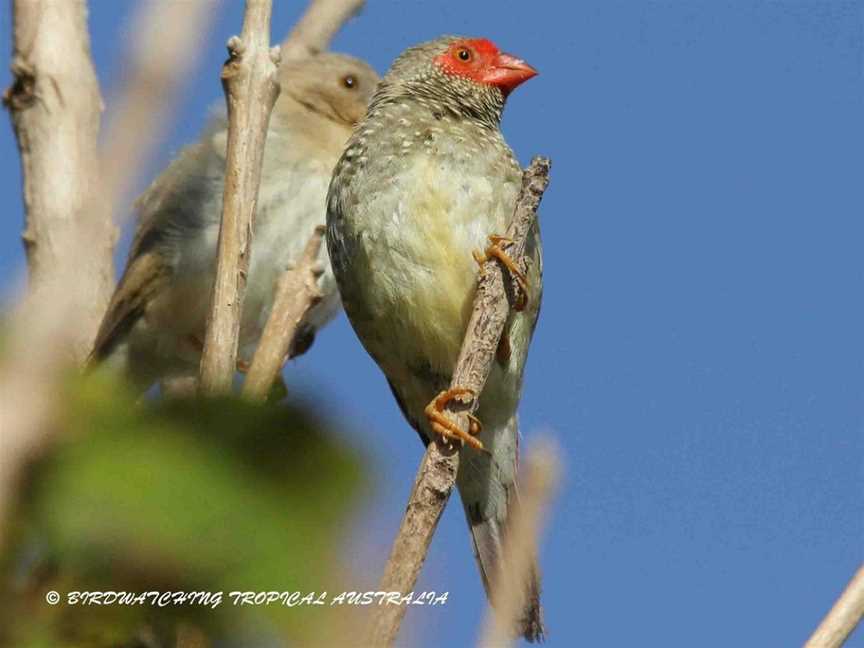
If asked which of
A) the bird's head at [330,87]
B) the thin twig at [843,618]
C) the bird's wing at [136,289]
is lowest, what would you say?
the bird's wing at [136,289]

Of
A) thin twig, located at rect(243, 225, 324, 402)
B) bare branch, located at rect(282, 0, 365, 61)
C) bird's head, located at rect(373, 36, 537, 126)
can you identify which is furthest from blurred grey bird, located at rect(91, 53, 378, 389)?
thin twig, located at rect(243, 225, 324, 402)

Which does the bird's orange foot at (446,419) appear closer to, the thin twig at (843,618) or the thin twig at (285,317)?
the thin twig at (285,317)

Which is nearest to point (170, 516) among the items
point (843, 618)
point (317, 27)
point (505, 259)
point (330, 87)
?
point (843, 618)

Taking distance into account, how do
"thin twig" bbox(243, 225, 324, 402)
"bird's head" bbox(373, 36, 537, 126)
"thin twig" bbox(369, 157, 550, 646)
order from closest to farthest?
"thin twig" bbox(369, 157, 550, 646)
"thin twig" bbox(243, 225, 324, 402)
"bird's head" bbox(373, 36, 537, 126)

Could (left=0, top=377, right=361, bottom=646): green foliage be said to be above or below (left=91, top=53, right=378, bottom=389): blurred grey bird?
above

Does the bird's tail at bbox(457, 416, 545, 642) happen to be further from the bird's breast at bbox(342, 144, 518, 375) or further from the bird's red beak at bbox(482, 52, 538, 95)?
the bird's red beak at bbox(482, 52, 538, 95)

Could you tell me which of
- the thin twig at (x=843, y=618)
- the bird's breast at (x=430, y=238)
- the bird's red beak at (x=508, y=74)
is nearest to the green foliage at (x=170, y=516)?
the thin twig at (x=843, y=618)

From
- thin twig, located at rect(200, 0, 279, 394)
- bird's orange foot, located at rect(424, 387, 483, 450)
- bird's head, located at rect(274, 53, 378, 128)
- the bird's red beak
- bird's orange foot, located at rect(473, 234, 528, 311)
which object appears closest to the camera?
thin twig, located at rect(200, 0, 279, 394)
